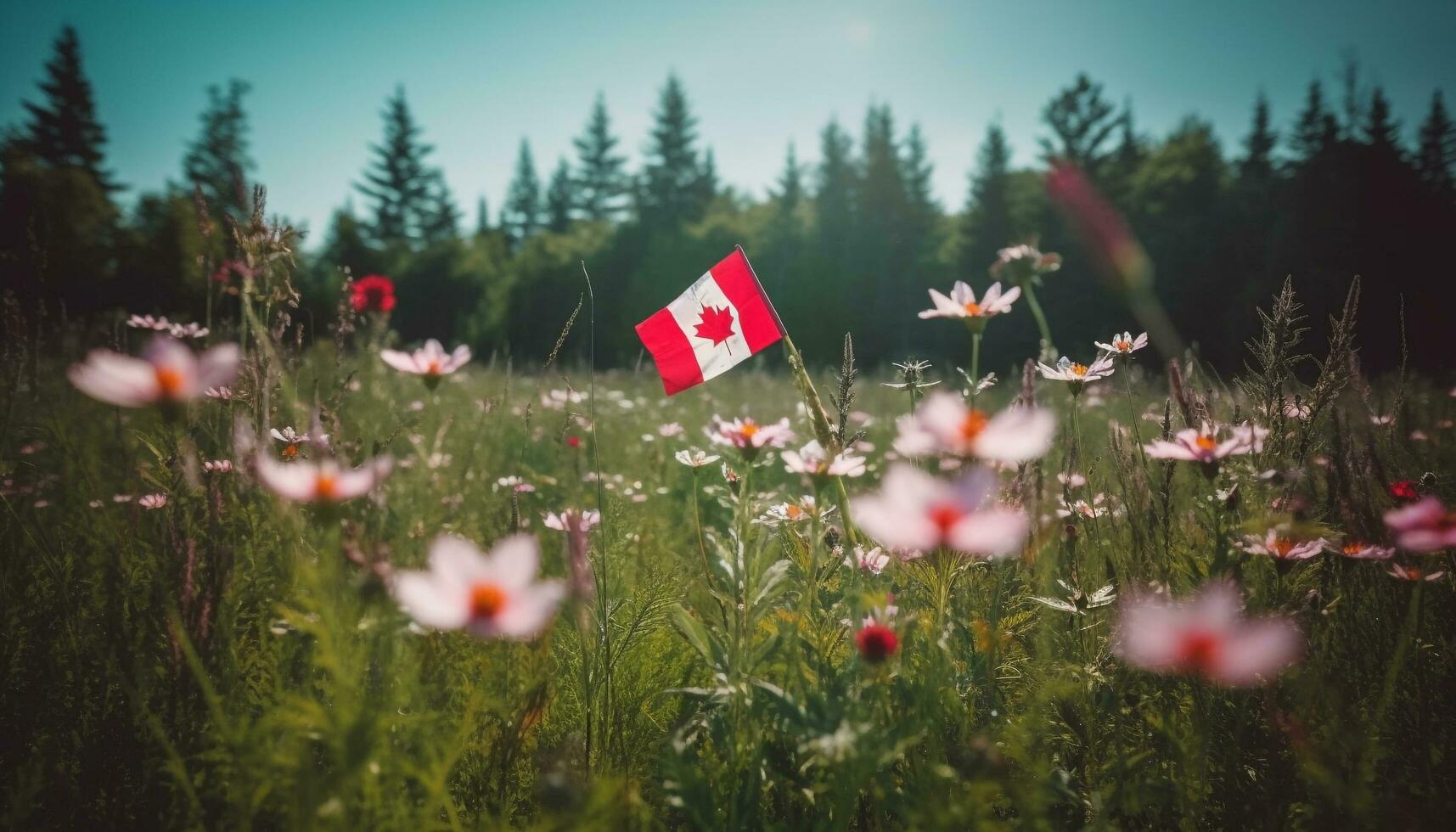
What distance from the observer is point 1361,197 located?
1322 centimetres

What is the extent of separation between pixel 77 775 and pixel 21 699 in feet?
1.25

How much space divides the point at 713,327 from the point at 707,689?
1.02m

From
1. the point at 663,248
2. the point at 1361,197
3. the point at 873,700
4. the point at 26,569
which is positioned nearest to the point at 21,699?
the point at 26,569

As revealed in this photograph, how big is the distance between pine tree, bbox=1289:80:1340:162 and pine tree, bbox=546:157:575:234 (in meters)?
37.0

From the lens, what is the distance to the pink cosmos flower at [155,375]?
2.74 feet

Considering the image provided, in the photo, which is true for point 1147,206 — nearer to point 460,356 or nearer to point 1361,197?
point 1361,197

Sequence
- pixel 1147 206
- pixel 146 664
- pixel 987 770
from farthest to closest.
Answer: pixel 1147 206
pixel 146 664
pixel 987 770

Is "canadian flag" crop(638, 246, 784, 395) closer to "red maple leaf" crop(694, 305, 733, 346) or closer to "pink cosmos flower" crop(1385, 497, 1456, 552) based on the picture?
"red maple leaf" crop(694, 305, 733, 346)

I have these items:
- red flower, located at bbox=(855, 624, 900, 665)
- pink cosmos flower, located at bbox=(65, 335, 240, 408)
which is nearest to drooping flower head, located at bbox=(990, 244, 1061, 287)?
red flower, located at bbox=(855, 624, 900, 665)

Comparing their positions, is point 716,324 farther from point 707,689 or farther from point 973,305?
point 707,689

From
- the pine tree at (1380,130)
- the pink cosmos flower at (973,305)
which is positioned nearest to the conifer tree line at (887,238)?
the pine tree at (1380,130)

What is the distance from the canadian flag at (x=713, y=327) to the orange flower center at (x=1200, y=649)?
3.72 feet

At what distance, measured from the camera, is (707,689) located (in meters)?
1.32

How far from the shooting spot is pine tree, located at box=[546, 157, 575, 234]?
42906mm
